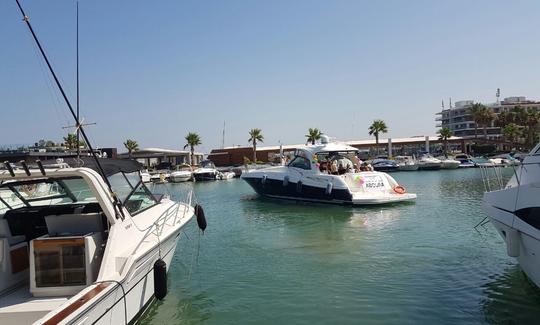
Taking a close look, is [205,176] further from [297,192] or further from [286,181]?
[297,192]

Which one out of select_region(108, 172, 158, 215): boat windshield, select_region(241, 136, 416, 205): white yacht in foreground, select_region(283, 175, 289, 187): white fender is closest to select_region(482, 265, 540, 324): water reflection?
select_region(108, 172, 158, 215): boat windshield

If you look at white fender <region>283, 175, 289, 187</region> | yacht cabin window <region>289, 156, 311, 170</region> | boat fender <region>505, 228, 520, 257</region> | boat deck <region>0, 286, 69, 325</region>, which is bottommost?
boat deck <region>0, 286, 69, 325</region>

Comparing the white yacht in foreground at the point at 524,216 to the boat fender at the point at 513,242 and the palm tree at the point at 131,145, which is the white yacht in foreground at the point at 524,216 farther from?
the palm tree at the point at 131,145

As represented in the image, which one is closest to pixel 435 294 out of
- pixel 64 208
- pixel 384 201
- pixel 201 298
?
pixel 201 298

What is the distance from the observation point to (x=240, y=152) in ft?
272

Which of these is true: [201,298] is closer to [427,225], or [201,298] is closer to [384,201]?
[427,225]

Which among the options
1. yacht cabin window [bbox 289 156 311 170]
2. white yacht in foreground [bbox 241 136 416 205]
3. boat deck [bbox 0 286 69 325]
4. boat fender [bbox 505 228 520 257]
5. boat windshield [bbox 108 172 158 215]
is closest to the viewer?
boat deck [bbox 0 286 69 325]

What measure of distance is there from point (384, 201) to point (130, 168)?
1459 centimetres

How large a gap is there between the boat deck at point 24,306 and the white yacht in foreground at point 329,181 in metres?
16.3

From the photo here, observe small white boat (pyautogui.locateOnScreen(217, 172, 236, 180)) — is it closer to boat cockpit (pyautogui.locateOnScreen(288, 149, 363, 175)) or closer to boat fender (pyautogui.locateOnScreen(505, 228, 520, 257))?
boat cockpit (pyautogui.locateOnScreen(288, 149, 363, 175))

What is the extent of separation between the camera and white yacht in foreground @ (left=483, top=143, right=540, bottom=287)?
6.97m

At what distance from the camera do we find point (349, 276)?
9727 mm

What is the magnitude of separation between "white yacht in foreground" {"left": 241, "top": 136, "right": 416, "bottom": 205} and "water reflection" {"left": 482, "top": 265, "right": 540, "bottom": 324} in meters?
12.0

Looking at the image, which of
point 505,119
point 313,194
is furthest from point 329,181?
point 505,119
